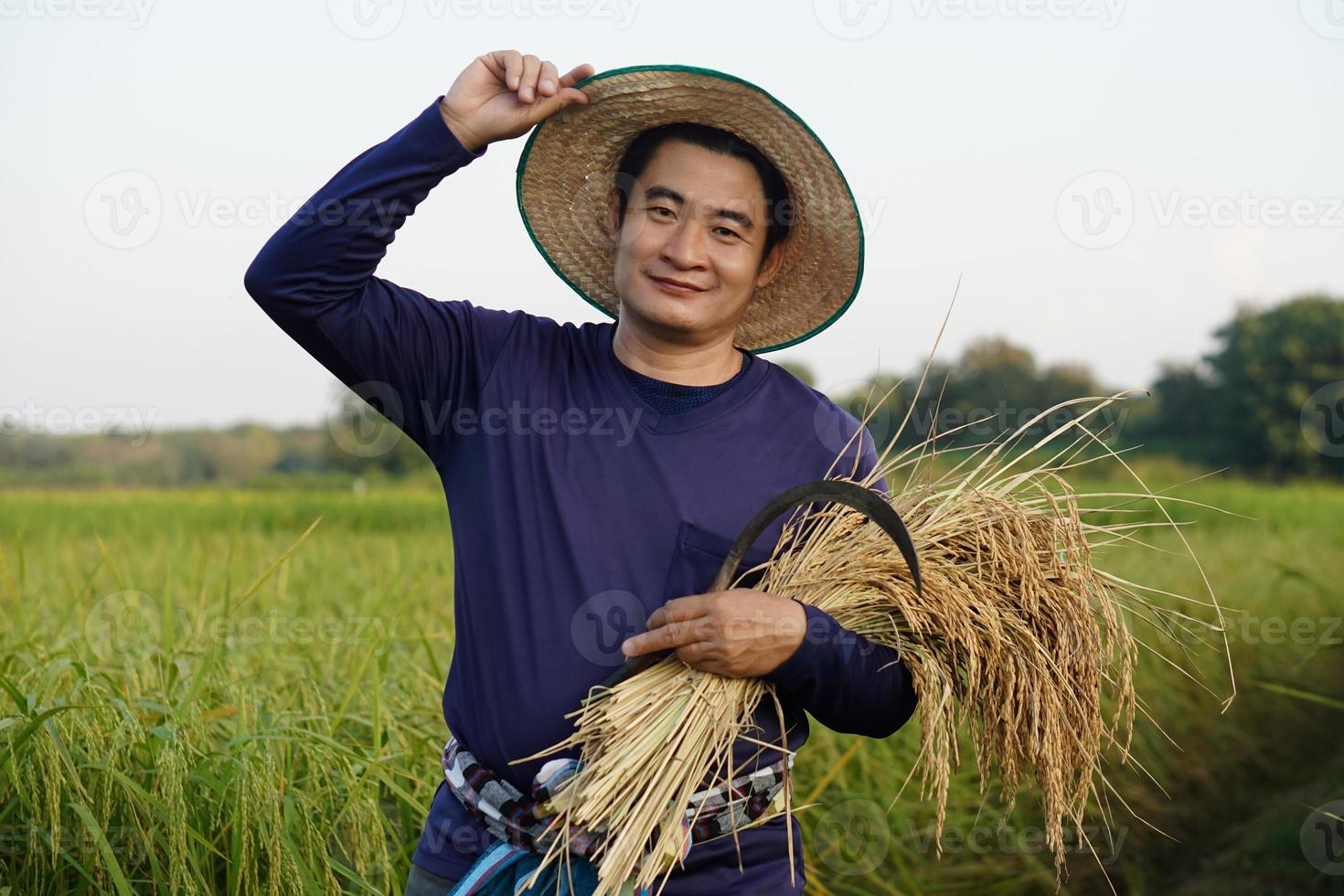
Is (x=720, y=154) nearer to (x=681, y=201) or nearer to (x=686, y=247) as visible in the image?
(x=681, y=201)

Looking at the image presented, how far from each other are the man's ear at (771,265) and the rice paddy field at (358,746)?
3.69 feet

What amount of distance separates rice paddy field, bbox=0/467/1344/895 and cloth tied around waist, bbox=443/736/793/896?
0.59 meters

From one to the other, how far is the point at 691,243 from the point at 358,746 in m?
1.93

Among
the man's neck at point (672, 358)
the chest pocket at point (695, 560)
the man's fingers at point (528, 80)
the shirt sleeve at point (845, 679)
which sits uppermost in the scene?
the man's fingers at point (528, 80)

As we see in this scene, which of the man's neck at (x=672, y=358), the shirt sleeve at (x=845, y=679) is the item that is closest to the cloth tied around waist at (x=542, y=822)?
the shirt sleeve at (x=845, y=679)

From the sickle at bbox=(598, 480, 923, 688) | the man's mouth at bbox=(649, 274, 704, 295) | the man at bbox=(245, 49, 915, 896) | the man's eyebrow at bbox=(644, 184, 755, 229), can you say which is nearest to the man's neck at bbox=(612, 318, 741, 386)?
the man at bbox=(245, 49, 915, 896)

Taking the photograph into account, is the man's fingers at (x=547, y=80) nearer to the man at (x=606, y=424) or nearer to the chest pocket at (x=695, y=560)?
the man at (x=606, y=424)

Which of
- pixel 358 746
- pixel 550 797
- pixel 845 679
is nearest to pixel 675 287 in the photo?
pixel 845 679

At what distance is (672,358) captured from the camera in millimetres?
2189

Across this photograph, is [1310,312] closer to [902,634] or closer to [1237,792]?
[1237,792]

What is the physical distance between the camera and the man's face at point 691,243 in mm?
2125

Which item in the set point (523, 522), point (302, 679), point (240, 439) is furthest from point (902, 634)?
point (240, 439)

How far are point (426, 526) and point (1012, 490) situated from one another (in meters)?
8.06

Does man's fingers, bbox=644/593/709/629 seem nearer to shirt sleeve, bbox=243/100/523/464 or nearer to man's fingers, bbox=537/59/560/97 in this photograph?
shirt sleeve, bbox=243/100/523/464
